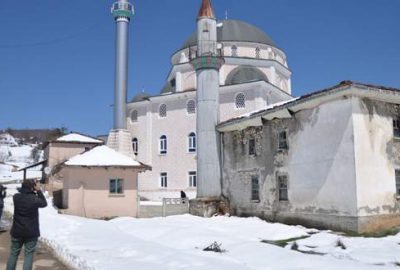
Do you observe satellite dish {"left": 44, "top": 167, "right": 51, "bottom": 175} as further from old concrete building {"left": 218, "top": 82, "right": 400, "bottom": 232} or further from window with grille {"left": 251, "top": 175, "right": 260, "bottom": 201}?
old concrete building {"left": 218, "top": 82, "right": 400, "bottom": 232}

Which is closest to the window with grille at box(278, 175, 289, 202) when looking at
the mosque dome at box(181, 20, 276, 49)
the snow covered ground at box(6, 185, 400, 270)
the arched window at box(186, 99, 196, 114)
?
the snow covered ground at box(6, 185, 400, 270)

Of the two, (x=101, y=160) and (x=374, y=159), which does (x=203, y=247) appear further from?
(x=101, y=160)

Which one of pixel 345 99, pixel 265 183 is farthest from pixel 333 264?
pixel 265 183

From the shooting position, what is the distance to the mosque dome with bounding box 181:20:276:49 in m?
38.4

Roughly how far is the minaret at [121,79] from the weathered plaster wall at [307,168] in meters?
17.8

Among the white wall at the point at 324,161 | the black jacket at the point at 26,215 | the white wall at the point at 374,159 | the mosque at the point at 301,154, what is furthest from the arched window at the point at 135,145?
the black jacket at the point at 26,215

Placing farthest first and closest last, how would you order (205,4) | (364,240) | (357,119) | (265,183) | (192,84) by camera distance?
(192,84) < (205,4) < (265,183) < (357,119) < (364,240)

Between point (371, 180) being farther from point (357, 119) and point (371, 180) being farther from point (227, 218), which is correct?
point (227, 218)

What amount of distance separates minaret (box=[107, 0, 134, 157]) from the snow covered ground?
2116 centimetres

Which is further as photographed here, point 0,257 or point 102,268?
point 0,257

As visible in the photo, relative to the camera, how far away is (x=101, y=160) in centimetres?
2200

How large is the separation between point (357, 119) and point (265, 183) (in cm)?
545

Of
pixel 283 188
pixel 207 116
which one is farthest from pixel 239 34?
pixel 283 188

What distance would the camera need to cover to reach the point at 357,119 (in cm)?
1539
